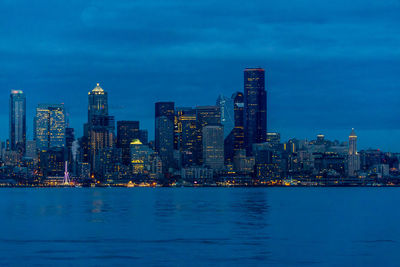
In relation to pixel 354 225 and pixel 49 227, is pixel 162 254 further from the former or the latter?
pixel 354 225

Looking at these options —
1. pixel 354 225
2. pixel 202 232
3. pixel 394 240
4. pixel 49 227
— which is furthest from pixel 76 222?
pixel 394 240

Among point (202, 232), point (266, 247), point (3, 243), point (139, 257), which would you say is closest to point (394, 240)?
point (266, 247)

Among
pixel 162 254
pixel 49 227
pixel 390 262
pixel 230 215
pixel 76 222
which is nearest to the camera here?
pixel 390 262

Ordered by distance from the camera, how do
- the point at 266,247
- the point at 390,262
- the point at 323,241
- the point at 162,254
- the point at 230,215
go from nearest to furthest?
1. the point at 390,262
2. the point at 162,254
3. the point at 266,247
4. the point at 323,241
5. the point at 230,215

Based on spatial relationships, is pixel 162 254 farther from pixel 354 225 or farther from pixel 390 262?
pixel 354 225

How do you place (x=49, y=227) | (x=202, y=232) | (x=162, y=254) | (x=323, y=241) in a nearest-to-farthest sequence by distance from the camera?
(x=162, y=254) < (x=323, y=241) < (x=202, y=232) < (x=49, y=227)

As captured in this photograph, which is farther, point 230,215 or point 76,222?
point 230,215

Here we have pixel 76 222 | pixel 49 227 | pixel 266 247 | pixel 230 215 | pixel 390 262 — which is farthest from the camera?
pixel 230 215

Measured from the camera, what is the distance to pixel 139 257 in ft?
188

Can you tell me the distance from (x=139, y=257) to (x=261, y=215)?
4948 centimetres

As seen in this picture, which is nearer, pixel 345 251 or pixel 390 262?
pixel 390 262

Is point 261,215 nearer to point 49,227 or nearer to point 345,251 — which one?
point 49,227

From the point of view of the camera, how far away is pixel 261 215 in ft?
344

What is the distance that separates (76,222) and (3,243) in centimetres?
2490
